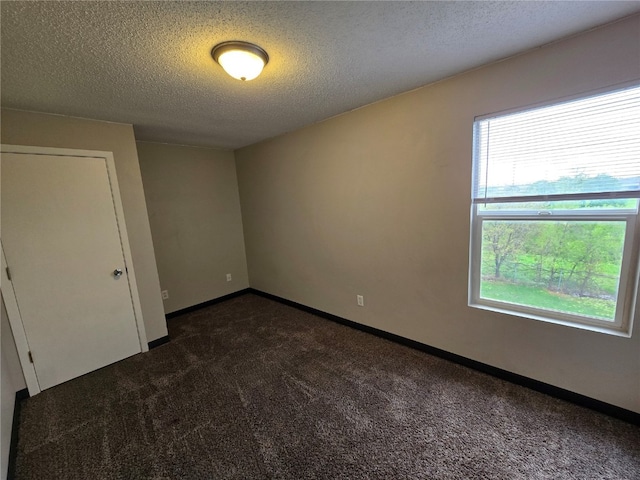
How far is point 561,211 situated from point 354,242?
165 cm

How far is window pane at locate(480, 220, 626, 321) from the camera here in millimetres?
1610

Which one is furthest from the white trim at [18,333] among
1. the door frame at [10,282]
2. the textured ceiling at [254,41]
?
the textured ceiling at [254,41]

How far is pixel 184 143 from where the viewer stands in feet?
11.4

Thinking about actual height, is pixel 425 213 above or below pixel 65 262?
above

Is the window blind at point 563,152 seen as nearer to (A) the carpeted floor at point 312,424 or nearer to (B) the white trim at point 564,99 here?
(B) the white trim at point 564,99

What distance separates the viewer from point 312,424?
174 cm

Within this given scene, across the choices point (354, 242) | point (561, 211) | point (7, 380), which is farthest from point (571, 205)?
point (7, 380)

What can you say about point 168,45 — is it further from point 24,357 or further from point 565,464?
point 565,464

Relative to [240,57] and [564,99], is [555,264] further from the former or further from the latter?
[240,57]

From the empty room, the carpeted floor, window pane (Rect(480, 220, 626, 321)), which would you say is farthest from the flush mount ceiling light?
the carpeted floor

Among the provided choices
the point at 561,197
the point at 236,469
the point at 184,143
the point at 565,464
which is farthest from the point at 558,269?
the point at 184,143

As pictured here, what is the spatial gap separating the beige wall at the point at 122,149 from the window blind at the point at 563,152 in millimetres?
3094

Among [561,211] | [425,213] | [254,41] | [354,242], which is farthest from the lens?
[354,242]

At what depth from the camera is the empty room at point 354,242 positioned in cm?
140
